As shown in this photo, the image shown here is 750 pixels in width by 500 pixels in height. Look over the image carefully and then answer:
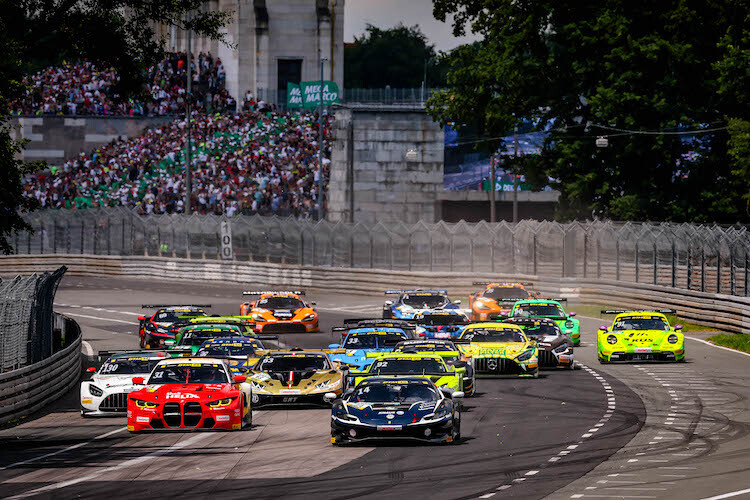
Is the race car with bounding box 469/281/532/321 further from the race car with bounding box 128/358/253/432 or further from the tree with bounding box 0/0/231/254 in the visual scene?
the race car with bounding box 128/358/253/432

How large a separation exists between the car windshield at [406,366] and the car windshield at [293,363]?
1.29 metres

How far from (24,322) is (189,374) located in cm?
464

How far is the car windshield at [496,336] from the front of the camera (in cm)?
3259

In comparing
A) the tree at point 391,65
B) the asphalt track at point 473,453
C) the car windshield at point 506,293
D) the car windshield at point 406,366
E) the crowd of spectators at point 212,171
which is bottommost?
the asphalt track at point 473,453

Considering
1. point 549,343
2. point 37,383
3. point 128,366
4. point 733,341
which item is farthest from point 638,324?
point 37,383

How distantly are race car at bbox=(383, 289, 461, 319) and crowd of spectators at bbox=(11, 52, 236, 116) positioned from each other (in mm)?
38074

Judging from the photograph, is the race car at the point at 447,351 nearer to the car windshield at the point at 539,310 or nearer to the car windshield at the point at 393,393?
the car windshield at the point at 393,393

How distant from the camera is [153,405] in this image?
22.9 metres

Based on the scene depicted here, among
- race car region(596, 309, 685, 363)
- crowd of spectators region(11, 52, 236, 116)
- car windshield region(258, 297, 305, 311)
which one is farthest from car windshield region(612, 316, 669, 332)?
crowd of spectators region(11, 52, 236, 116)

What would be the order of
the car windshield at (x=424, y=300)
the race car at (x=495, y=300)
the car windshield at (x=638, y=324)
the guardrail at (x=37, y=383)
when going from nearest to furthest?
the guardrail at (x=37, y=383)
the car windshield at (x=638, y=324)
the car windshield at (x=424, y=300)
the race car at (x=495, y=300)

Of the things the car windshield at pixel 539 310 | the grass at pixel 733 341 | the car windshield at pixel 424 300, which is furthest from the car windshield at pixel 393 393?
the car windshield at pixel 424 300

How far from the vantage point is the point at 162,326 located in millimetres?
38656

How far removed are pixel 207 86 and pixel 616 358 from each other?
51.2m

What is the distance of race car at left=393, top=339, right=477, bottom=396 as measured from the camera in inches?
1099
